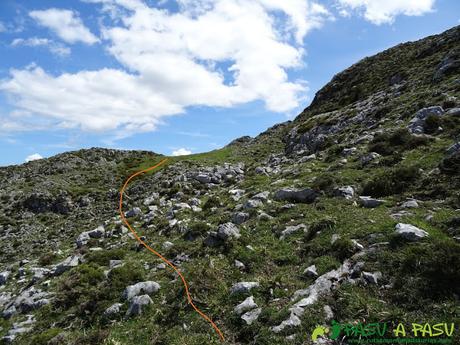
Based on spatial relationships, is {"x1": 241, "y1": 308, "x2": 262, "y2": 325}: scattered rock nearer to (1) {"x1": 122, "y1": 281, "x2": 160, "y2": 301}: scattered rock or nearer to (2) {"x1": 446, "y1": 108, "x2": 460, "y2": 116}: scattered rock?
(1) {"x1": 122, "y1": 281, "x2": 160, "y2": 301}: scattered rock

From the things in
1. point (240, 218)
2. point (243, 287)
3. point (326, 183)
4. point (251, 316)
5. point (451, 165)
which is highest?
point (451, 165)

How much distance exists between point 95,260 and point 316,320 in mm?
14045

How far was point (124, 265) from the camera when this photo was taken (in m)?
17.3

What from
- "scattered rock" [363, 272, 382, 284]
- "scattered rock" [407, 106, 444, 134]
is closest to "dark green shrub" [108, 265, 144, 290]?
"scattered rock" [363, 272, 382, 284]

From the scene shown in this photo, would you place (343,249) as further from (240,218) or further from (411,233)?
(240,218)

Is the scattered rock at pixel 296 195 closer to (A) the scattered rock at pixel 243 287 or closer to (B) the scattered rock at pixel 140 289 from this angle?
(A) the scattered rock at pixel 243 287

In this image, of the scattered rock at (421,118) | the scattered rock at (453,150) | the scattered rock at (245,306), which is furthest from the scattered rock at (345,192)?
the scattered rock at (421,118)

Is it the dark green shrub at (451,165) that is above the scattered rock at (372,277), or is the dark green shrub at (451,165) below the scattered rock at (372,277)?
above

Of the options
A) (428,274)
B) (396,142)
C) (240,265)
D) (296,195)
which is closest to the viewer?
(428,274)

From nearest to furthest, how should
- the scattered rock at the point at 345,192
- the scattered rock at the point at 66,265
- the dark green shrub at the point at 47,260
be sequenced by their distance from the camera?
the scattered rock at the point at 345,192 < the scattered rock at the point at 66,265 < the dark green shrub at the point at 47,260

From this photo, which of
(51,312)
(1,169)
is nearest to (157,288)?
(51,312)

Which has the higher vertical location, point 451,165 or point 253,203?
point 451,165

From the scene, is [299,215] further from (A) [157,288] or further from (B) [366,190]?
(A) [157,288]

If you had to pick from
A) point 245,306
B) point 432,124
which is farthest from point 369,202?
point 432,124
